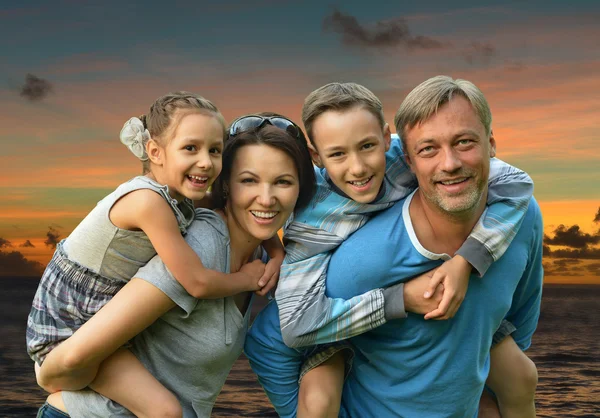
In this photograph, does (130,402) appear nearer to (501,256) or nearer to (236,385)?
(501,256)

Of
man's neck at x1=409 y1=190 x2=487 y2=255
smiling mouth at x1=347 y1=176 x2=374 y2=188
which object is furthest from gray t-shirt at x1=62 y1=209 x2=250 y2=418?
man's neck at x1=409 y1=190 x2=487 y2=255

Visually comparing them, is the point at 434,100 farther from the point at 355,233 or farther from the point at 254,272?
the point at 254,272

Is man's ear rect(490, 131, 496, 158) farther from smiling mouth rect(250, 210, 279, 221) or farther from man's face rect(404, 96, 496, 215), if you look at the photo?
smiling mouth rect(250, 210, 279, 221)

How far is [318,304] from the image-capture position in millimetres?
3908

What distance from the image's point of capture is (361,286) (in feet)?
13.1

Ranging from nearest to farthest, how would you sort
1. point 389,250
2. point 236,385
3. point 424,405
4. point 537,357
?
point 389,250 < point 424,405 < point 236,385 < point 537,357

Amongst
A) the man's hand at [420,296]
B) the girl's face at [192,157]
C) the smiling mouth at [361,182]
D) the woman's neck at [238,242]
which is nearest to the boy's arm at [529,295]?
the man's hand at [420,296]

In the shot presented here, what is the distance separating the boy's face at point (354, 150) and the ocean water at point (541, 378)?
1299 cm

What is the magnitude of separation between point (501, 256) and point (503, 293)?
214 mm

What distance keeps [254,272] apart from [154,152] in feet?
2.74

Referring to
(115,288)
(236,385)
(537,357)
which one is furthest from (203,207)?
(537,357)

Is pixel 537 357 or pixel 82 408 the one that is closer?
pixel 82 408

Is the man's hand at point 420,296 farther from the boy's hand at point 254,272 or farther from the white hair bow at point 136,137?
the white hair bow at point 136,137

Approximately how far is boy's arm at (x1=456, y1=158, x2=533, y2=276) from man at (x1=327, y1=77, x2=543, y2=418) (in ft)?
0.33
